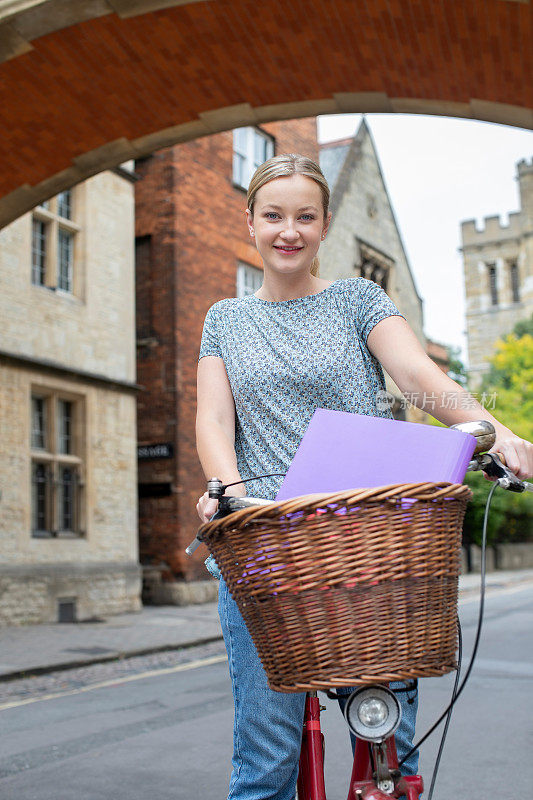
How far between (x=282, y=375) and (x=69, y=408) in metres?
12.8

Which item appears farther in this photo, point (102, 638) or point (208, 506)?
point (102, 638)

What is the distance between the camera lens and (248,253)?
18.8m

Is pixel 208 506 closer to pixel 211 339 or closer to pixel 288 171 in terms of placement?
pixel 211 339

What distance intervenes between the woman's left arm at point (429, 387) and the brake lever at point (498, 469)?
0.02 meters

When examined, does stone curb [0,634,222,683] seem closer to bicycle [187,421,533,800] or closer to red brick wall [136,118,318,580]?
red brick wall [136,118,318,580]

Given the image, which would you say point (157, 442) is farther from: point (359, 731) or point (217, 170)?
point (359, 731)

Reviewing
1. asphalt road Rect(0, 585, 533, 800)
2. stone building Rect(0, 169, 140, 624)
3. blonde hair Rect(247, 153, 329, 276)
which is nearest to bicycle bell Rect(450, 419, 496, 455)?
blonde hair Rect(247, 153, 329, 276)

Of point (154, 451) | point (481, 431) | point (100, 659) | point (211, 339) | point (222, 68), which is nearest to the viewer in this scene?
point (481, 431)

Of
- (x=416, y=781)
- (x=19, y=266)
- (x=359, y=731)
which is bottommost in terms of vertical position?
(x=416, y=781)

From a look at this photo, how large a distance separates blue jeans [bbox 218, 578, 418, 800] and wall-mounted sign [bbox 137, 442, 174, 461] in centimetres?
1455

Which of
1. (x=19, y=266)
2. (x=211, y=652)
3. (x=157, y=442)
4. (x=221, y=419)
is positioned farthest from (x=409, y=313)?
(x=221, y=419)

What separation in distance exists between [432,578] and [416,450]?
221 millimetres

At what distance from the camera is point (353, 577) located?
5.07 ft

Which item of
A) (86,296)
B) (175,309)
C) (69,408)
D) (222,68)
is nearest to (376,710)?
(222,68)
